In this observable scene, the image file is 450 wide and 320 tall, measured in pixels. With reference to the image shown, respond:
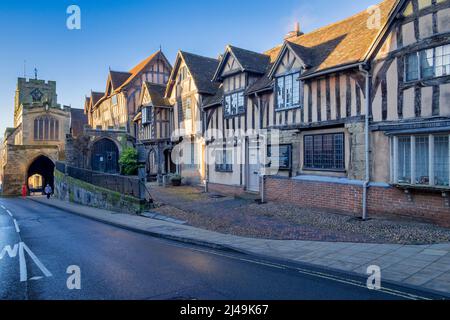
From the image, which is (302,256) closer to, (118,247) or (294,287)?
(294,287)

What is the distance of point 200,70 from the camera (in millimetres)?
23391

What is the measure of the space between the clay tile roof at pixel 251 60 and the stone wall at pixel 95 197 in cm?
943

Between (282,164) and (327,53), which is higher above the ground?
(327,53)

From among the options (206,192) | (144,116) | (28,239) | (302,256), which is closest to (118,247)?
(28,239)

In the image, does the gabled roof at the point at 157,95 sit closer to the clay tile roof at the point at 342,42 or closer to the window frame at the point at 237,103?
the window frame at the point at 237,103

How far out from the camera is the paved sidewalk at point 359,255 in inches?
246

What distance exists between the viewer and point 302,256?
25.7 ft

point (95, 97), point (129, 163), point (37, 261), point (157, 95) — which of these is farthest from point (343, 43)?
point (95, 97)

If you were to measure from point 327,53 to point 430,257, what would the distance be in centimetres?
972

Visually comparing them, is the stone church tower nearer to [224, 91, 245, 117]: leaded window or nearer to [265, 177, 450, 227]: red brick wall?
[224, 91, 245, 117]: leaded window

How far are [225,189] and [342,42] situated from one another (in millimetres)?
A: 10185

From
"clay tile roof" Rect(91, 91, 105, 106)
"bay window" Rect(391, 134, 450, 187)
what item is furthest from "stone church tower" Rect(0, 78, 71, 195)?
"bay window" Rect(391, 134, 450, 187)

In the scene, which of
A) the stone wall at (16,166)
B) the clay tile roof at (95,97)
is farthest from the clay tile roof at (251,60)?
the clay tile roof at (95,97)

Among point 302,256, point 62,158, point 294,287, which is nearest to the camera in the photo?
point 294,287
